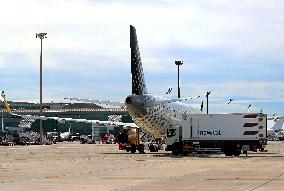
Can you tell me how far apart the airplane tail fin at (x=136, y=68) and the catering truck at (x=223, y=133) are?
15.7ft

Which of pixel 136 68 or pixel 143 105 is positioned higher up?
pixel 136 68

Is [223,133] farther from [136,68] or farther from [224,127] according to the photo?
[136,68]

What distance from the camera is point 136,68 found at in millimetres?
57844

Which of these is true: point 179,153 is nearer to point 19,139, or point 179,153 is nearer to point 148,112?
point 148,112

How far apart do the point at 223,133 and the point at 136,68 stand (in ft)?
31.7

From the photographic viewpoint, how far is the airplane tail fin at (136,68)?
57406 mm

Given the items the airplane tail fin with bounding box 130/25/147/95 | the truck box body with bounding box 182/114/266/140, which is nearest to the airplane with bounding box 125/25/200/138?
the airplane tail fin with bounding box 130/25/147/95

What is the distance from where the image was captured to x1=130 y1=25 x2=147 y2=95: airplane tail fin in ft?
188

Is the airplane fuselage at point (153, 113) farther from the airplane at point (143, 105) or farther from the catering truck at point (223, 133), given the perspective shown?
the catering truck at point (223, 133)

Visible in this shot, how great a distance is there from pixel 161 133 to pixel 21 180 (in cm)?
3818

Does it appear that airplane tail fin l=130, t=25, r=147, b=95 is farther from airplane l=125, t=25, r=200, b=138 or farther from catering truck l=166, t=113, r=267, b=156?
catering truck l=166, t=113, r=267, b=156

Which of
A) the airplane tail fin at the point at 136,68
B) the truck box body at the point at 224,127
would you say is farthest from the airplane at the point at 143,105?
the truck box body at the point at 224,127

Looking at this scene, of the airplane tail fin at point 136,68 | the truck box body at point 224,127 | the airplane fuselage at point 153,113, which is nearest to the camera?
the truck box body at point 224,127

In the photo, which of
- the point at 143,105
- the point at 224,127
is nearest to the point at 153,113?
the point at 143,105
